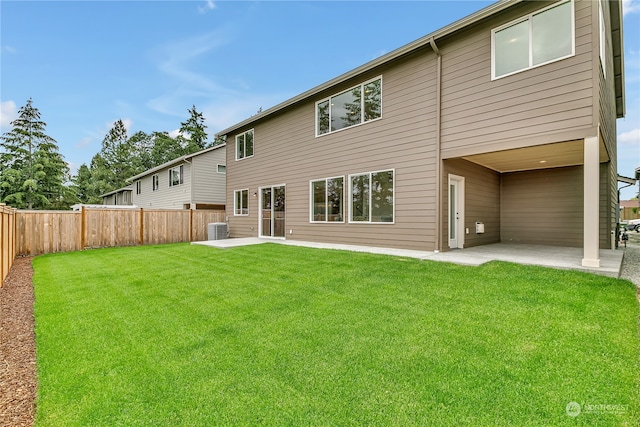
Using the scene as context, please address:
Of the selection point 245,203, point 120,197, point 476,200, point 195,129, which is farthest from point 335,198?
point 195,129

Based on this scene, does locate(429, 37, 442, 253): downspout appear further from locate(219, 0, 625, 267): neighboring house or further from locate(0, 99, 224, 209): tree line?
locate(0, 99, 224, 209): tree line

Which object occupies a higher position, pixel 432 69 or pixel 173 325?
pixel 432 69

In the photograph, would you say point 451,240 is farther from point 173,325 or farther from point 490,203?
point 173,325

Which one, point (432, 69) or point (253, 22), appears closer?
point (432, 69)

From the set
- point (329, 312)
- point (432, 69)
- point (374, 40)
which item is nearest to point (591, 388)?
point (329, 312)

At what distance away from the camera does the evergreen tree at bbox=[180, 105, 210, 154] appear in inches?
Result: 1444

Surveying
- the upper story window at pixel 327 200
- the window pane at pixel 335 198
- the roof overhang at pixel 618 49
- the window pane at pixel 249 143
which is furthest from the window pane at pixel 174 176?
the roof overhang at pixel 618 49

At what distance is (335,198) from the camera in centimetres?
966

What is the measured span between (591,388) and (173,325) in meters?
3.89

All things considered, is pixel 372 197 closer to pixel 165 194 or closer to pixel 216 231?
pixel 216 231

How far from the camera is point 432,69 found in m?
7.41

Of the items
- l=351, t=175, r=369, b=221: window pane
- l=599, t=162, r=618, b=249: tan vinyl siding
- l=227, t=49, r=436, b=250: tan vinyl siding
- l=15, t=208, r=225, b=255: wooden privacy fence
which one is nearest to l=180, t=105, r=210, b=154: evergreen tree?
l=15, t=208, r=225, b=255: wooden privacy fence

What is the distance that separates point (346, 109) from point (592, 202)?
21.6 ft

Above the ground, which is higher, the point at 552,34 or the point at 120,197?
the point at 552,34
